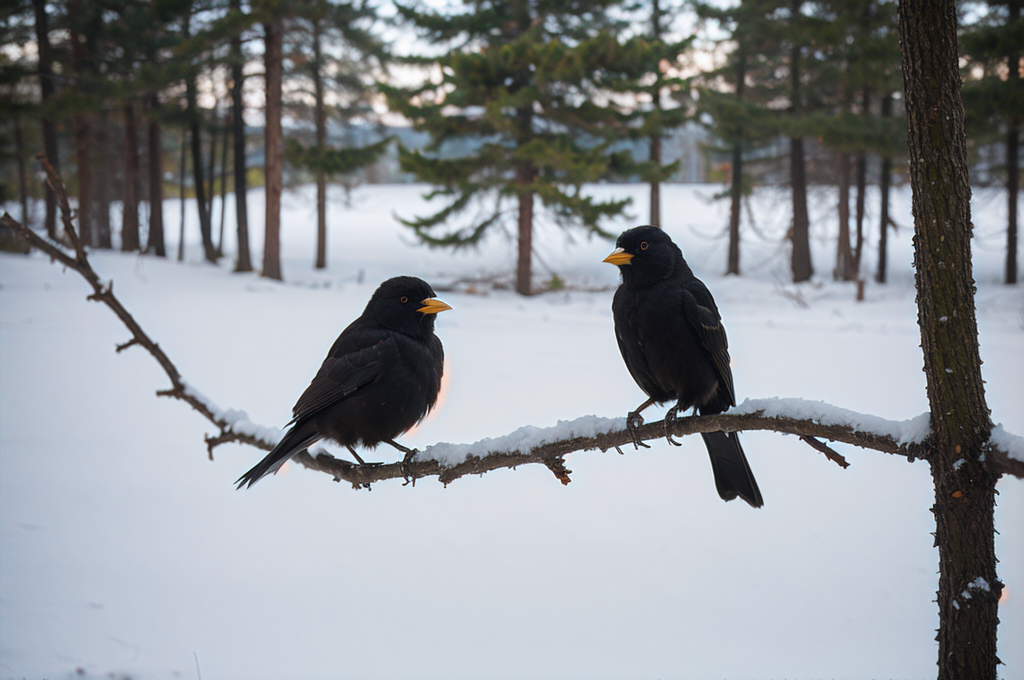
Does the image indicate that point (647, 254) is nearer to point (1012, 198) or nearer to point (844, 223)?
point (1012, 198)

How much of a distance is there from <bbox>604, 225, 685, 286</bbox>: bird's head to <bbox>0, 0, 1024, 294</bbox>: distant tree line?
9028 mm

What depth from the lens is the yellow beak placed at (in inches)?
79.2

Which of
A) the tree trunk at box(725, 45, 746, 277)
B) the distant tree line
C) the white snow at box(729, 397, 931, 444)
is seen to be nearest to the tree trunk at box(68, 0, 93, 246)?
the distant tree line

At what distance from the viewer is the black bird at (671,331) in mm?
2055

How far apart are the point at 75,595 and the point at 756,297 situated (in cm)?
1410

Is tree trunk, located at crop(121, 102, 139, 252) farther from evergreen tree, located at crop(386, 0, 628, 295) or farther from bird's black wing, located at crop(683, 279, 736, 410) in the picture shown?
bird's black wing, located at crop(683, 279, 736, 410)

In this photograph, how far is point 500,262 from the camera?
18.4 m

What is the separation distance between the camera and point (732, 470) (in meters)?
1.97

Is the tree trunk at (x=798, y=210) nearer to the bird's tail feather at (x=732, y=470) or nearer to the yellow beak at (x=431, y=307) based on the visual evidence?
the bird's tail feather at (x=732, y=470)

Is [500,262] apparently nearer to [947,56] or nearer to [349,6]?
[349,6]

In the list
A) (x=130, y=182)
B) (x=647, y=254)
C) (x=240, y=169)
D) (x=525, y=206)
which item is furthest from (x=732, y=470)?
(x=240, y=169)

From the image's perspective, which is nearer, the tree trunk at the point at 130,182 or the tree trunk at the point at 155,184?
the tree trunk at the point at 130,182

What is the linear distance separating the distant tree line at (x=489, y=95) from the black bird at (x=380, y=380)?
8536 mm

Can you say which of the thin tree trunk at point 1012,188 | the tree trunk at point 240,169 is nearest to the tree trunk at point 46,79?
the tree trunk at point 240,169
